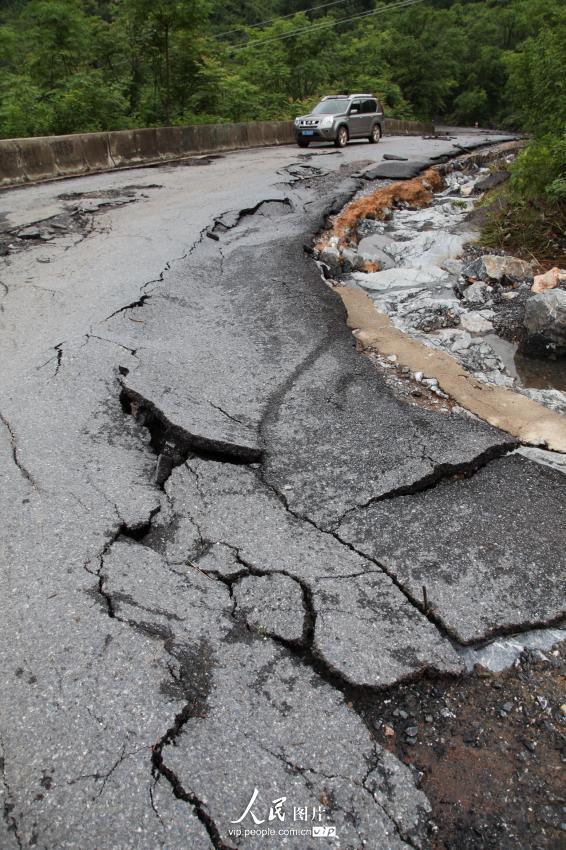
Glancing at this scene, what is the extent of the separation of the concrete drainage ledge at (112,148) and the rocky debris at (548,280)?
9762 mm

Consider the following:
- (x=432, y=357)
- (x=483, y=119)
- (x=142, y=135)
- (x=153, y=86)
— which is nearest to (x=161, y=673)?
(x=432, y=357)

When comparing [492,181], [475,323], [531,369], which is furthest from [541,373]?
[492,181]

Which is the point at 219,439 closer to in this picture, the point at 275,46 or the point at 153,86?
the point at 153,86

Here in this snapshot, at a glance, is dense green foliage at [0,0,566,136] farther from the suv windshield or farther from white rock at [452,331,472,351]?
white rock at [452,331,472,351]

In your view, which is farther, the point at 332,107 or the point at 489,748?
the point at 332,107

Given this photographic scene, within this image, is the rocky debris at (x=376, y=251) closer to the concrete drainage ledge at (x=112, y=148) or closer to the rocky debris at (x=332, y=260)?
the rocky debris at (x=332, y=260)

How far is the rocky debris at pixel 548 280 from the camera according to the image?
20.5ft

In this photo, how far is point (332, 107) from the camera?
16797mm

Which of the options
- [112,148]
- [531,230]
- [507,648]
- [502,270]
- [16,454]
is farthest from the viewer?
[112,148]

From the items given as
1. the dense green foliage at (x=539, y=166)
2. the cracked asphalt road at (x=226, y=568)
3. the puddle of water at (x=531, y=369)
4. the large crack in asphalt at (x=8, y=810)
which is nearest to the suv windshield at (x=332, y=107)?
the dense green foliage at (x=539, y=166)

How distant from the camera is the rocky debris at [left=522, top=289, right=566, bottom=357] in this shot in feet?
16.4

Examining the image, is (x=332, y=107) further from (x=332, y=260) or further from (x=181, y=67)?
(x=332, y=260)

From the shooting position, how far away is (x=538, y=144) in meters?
8.23

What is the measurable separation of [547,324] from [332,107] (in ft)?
48.6
